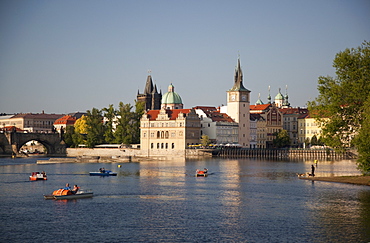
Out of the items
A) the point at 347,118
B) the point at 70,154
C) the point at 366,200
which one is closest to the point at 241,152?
the point at 70,154

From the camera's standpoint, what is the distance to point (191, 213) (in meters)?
48.8

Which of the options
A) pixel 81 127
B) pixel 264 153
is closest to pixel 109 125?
pixel 81 127

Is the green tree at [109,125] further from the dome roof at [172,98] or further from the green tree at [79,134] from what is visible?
the dome roof at [172,98]

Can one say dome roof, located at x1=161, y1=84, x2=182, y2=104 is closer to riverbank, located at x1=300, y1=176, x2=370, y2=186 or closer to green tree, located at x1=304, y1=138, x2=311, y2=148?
green tree, located at x1=304, y1=138, x2=311, y2=148

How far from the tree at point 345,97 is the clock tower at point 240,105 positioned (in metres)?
105

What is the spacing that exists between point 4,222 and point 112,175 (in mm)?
42210

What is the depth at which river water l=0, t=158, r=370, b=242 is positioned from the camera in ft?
132

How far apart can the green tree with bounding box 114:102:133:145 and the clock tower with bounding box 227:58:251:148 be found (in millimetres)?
27754

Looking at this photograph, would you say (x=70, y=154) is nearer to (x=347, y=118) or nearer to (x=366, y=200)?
(x=347, y=118)

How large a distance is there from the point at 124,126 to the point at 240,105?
3182cm

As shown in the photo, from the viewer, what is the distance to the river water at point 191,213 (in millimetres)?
40375

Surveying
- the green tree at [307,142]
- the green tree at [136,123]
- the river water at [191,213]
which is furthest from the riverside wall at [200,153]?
the river water at [191,213]

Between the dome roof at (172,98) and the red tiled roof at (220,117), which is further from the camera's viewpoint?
the dome roof at (172,98)

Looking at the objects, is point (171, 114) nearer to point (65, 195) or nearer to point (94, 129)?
point (94, 129)
